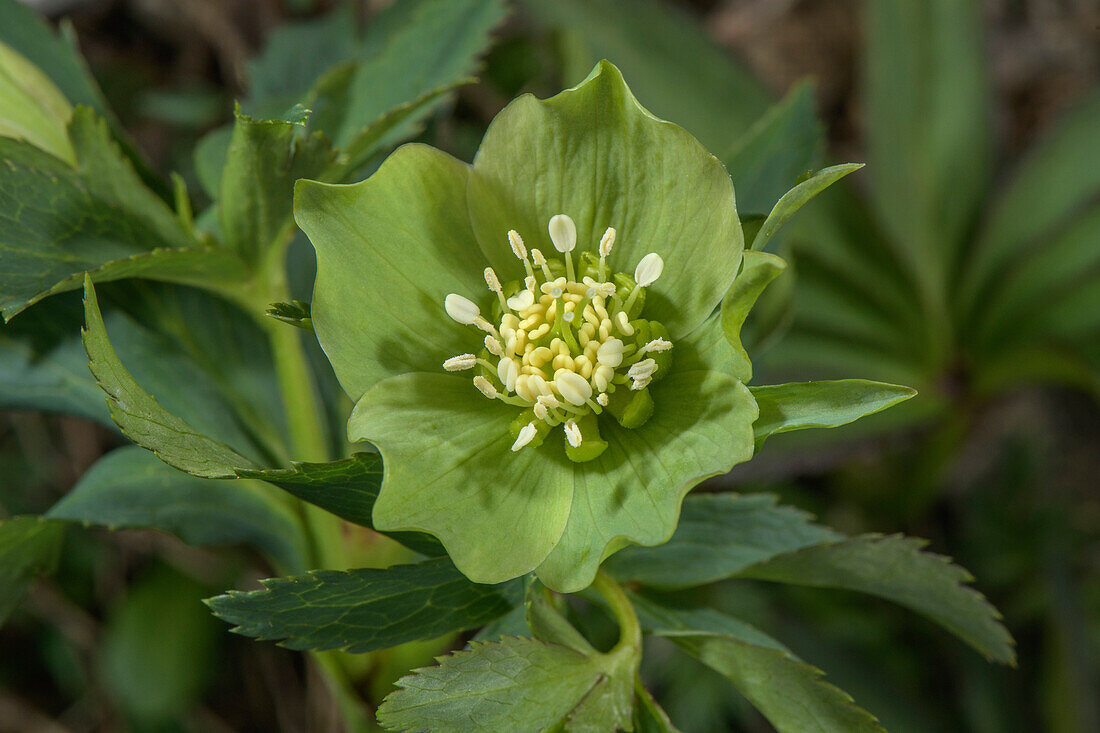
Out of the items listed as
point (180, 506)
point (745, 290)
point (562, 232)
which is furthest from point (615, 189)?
point (180, 506)

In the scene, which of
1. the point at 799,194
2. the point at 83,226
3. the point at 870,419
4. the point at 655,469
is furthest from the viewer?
the point at 870,419

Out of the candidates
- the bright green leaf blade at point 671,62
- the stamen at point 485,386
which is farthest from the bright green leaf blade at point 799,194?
the bright green leaf blade at point 671,62

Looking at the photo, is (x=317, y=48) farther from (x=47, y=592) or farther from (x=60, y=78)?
(x=47, y=592)

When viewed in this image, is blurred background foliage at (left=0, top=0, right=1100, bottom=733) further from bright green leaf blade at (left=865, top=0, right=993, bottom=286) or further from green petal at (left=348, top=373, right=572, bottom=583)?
green petal at (left=348, top=373, right=572, bottom=583)

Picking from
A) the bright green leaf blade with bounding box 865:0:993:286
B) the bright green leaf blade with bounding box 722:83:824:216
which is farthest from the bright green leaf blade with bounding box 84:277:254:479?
the bright green leaf blade with bounding box 865:0:993:286

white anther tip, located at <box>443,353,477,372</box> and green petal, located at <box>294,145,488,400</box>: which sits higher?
green petal, located at <box>294,145,488,400</box>

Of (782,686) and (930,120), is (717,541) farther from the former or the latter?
(930,120)

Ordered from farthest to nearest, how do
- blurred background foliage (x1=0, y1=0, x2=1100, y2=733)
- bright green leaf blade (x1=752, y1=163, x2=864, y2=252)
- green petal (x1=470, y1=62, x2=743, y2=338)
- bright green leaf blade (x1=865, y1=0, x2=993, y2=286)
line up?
bright green leaf blade (x1=865, y1=0, x2=993, y2=286)
blurred background foliage (x1=0, y1=0, x2=1100, y2=733)
green petal (x1=470, y1=62, x2=743, y2=338)
bright green leaf blade (x1=752, y1=163, x2=864, y2=252)
